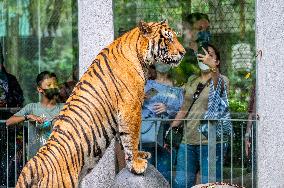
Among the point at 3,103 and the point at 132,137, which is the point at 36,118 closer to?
the point at 3,103

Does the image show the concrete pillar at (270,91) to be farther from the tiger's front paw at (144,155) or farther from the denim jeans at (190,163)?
the tiger's front paw at (144,155)

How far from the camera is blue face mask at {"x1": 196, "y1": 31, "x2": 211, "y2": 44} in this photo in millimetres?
11469

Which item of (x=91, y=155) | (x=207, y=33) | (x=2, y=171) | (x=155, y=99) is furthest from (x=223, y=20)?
(x=2, y=171)

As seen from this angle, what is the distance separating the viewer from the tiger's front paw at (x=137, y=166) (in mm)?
10422

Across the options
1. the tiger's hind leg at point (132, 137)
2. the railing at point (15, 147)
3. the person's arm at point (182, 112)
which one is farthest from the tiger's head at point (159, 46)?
the railing at point (15, 147)

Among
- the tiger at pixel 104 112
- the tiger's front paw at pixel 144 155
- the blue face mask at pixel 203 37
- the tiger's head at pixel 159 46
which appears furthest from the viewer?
the blue face mask at pixel 203 37

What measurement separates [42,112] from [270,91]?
2.72 m

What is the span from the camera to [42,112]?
11867mm

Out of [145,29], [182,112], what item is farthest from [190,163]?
[145,29]

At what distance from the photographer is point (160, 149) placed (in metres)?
11.7

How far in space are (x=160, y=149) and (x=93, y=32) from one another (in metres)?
1.57

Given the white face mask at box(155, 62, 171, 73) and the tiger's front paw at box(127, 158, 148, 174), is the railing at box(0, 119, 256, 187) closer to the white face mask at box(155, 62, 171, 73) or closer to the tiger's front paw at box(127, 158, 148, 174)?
the white face mask at box(155, 62, 171, 73)

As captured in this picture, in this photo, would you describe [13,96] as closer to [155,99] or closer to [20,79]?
[20,79]

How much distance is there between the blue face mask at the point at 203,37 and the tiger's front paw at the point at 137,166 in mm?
1796
